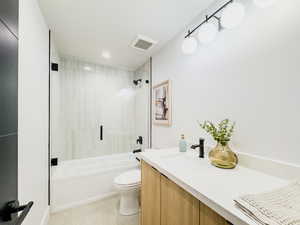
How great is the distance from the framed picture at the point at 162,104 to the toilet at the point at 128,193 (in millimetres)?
921

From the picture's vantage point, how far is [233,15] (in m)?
1.02

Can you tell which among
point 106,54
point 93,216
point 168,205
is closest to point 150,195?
point 168,205

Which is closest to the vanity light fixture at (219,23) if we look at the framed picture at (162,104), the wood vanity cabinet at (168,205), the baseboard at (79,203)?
the framed picture at (162,104)

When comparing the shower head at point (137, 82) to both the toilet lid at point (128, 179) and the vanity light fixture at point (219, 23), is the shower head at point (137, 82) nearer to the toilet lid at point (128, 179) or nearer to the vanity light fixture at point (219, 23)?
the vanity light fixture at point (219, 23)

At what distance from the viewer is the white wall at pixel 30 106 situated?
3.14 feet

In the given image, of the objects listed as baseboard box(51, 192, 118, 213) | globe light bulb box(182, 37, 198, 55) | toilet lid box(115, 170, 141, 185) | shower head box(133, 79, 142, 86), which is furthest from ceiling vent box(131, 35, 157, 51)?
baseboard box(51, 192, 118, 213)

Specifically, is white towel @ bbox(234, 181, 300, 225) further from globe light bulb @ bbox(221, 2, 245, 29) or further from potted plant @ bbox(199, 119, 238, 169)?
globe light bulb @ bbox(221, 2, 245, 29)

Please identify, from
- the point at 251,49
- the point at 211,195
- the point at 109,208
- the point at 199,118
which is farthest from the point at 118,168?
the point at 251,49

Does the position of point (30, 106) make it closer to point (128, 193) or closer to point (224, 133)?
point (128, 193)

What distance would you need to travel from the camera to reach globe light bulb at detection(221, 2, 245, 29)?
1.00 metres

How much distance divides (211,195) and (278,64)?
0.94 metres

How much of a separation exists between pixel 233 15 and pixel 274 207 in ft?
4.06

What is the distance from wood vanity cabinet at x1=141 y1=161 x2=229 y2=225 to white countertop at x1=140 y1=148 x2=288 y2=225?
0.05 meters

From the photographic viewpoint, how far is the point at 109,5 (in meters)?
1.33
